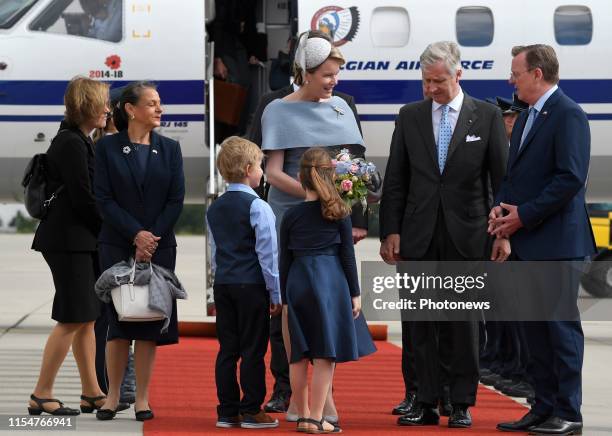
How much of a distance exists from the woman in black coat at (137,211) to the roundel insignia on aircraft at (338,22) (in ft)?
17.7

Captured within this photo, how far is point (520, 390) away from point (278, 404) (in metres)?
1.77

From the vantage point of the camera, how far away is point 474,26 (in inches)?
526

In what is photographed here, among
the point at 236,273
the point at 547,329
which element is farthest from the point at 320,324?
the point at 547,329

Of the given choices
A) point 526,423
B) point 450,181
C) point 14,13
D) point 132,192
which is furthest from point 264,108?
point 14,13

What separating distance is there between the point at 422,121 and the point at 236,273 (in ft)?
4.42

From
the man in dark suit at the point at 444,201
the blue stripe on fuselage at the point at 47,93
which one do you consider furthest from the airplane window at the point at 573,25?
the man in dark suit at the point at 444,201

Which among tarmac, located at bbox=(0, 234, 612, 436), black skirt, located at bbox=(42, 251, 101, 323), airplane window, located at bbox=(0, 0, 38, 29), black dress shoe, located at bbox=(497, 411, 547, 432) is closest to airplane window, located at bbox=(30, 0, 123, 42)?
airplane window, located at bbox=(0, 0, 38, 29)

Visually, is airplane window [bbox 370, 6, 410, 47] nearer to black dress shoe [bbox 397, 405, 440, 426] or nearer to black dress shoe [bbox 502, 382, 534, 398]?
black dress shoe [bbox 502, 382, 534, 398]

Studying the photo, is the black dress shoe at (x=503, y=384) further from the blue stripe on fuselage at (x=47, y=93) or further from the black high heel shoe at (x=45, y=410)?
the blue stripe on fuselage at (x=47, y=93)

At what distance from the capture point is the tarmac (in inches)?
314

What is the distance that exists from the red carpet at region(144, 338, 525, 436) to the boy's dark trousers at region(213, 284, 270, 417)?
0.54 ft

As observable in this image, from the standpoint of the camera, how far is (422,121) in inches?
313

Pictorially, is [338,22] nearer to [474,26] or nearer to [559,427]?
[474,26]

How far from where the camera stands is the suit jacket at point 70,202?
26.1ft
